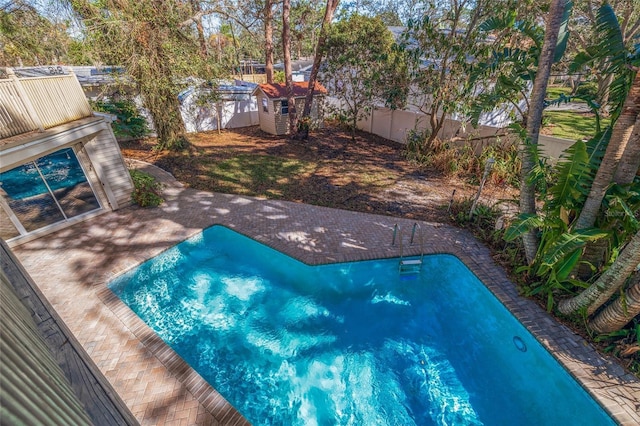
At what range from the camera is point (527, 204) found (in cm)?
689

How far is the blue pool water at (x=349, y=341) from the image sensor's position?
5332mm

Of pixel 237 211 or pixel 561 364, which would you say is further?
pixel 237 211

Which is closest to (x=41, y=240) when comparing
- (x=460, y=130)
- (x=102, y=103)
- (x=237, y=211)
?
(x=237, y=211)

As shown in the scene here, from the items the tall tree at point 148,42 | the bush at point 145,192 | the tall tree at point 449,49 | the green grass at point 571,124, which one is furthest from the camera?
the green grass at point 571,124

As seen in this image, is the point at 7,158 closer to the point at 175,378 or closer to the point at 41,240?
the point at 41,240

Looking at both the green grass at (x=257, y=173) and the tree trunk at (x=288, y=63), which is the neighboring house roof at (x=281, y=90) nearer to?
the tree trunk at (x=288, y=63)

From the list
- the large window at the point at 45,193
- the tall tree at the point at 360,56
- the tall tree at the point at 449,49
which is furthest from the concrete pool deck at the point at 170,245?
the tall tree at the point at 360,56

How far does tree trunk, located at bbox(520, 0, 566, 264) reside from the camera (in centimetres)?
562

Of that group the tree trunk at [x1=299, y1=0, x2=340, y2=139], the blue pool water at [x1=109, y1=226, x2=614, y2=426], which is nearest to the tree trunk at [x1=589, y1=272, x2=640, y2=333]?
the blue pool water at [x1=109, y1=226, x2=614, y2=426]

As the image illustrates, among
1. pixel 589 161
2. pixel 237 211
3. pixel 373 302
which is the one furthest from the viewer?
pixel 237 211

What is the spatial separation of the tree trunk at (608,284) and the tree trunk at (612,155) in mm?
929

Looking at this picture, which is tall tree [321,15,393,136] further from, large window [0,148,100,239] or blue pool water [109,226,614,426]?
large window [0,148,100,239]

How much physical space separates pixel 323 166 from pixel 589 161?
10.7 m

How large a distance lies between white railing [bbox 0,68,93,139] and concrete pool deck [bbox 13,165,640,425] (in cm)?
331
